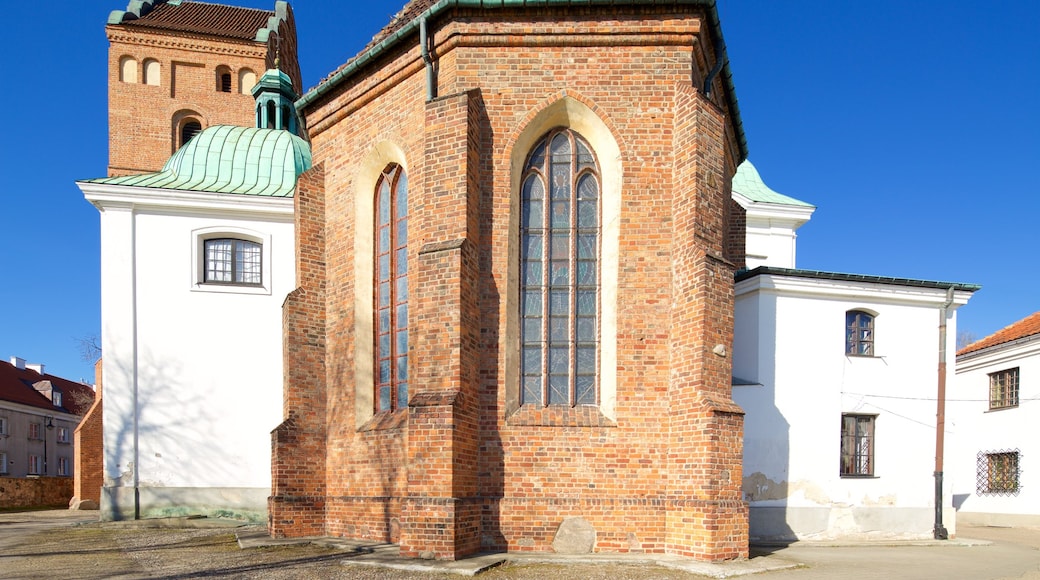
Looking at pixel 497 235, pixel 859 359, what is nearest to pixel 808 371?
→ pixel 859 359

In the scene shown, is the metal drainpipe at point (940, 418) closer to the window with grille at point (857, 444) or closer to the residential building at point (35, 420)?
the window with grille at point (857, 444)

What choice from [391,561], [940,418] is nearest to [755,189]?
[940,418]

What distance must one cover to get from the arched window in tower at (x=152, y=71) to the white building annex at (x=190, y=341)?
11540mm

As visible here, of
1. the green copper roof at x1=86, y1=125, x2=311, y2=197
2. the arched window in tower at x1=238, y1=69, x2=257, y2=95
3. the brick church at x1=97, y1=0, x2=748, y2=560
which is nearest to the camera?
the brick church at x1=97, y1=0, x2=748, y2=560

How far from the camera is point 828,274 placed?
1543 cm

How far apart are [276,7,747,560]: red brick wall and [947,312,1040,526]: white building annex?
13.0m

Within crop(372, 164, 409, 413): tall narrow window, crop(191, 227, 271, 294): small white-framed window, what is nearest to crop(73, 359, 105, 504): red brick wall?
crop(191, 227, 271, 294): small white-framed window

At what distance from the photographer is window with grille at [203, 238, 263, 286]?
1817 centimetres

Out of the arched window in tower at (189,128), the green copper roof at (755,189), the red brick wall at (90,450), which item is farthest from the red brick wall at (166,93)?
the green copper roof at (755,189)

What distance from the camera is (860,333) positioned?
15898 millimetres

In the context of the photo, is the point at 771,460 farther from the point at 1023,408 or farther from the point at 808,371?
the point at 1023,408

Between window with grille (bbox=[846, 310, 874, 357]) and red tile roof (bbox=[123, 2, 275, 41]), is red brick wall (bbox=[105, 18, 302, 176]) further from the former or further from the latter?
window with grille (bbox=[846, 310, 874, 357])

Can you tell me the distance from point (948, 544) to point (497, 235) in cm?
1127

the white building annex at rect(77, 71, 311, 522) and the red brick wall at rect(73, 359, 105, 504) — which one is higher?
the white building annex at rect(77, 71, 311, 522)
